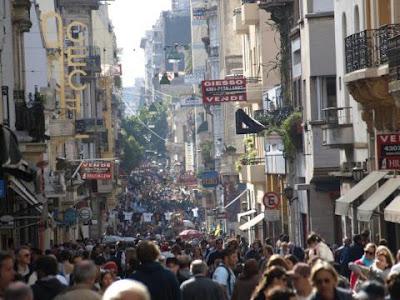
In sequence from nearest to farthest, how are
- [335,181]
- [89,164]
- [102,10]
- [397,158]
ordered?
[397,158], [335,181], [89,164], [102,10]

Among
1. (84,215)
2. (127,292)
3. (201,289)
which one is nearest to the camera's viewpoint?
(127,292)

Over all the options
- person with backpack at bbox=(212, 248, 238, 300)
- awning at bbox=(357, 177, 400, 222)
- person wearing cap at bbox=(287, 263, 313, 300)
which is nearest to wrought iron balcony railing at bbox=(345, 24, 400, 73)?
awning at bbox=(357, 177, 400, 222)

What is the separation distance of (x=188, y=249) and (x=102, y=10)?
10683cm

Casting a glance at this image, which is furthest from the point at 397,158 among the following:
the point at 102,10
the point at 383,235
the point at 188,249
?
→ the point at 102,10

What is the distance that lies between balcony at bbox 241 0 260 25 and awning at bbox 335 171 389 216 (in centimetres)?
2791

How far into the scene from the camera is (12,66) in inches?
1658

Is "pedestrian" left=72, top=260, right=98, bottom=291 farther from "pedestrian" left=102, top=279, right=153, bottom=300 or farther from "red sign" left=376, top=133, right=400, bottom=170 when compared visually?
"red sign" left=376, top=133, right=400, bottom=170

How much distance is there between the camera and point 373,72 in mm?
33500

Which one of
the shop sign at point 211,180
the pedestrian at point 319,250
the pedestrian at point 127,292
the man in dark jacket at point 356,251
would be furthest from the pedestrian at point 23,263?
the shop sign at point 211,180

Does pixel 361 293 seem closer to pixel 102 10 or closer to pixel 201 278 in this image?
pixel 201 278

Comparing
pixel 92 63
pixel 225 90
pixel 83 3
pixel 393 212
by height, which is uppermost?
pixel 83 3

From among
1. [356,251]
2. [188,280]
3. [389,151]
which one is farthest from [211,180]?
[188,280]

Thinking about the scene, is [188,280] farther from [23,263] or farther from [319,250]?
[319,250]

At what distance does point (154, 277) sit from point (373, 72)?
18063mm
